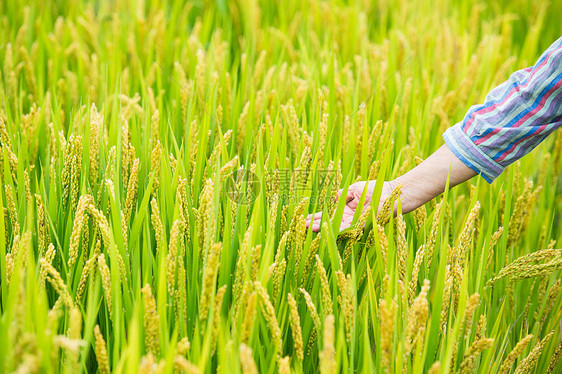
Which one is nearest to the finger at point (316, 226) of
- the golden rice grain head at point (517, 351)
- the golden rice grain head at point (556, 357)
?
the golden rice grain head at point (517, 351)

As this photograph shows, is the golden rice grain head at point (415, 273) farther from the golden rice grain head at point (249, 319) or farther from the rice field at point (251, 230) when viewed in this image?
the golden rice grain head at point (249, 319)

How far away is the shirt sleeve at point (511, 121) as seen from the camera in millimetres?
Answer: 1213

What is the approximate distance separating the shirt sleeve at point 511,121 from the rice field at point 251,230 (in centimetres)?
12

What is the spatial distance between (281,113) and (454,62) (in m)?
1.13

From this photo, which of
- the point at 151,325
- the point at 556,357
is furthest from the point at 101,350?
the point at 556,357

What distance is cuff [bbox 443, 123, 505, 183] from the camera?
1272 mm

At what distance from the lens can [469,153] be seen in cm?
128

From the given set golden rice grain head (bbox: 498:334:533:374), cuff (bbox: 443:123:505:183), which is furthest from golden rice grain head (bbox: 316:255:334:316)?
cuff (bbox: 443:123:505:183)

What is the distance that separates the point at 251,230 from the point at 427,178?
1.70 ft

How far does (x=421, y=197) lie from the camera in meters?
1.28

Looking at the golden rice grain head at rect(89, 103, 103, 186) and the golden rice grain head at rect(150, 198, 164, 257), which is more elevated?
the golden rice grain head at rect(89, 103, 103, 186)

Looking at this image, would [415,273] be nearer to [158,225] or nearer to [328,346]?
[328,346]

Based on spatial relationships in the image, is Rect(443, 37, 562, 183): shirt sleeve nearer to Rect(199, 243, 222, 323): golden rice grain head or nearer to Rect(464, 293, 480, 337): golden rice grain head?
Rect(464, 293, 480, 337): golden rice grain head

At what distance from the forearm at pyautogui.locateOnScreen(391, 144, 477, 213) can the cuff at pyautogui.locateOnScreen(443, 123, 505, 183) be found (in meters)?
0.01
